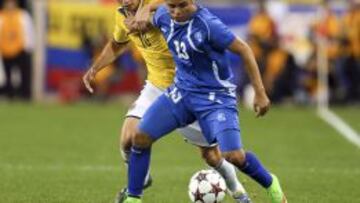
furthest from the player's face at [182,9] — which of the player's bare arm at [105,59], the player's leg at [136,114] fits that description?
the player's bare arm at [105,59]

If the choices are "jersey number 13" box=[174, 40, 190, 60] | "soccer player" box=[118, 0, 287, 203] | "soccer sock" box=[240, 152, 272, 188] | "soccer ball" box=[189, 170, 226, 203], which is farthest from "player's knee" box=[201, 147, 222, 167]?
"jersey number 13" box=[174, 40, 190, 60]

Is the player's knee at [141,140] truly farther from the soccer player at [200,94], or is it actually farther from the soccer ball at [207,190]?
the soccer ball at [207,190]

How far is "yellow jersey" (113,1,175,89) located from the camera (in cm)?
1157

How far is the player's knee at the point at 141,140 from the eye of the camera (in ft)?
34.5

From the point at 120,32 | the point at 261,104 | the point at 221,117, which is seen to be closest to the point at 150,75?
the point at 120,32

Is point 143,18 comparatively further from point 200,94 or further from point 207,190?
point 207,190

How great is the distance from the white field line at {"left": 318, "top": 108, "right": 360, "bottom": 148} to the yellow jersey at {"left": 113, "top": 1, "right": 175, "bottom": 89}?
7899 mm

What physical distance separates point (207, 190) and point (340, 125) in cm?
1211

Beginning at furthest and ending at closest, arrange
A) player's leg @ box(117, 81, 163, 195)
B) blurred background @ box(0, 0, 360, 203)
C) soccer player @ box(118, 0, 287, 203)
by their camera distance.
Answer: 1. blurred background @ box(0, 0, 360, 203)
2. player's leg @ box(117, 81, 163, 195)
3. soccer player @ box(118, 0, 287, 203)

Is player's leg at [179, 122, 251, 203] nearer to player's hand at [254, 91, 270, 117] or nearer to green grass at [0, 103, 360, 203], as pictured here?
green grass at [0, 103, 360, 203]

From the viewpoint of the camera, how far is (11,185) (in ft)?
42.2

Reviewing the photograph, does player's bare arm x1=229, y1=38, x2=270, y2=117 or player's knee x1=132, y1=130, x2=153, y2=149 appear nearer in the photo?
player's bare arm x1=229, y1=38, x2=270, y2=117

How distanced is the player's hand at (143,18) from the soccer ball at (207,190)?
1610mm

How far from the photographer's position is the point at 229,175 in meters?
11.2
